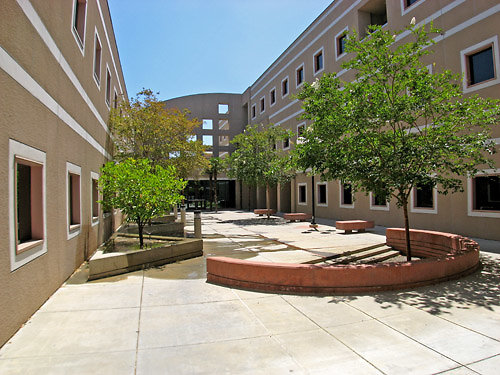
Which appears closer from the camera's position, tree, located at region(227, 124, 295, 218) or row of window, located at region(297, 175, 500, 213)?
row of window, located at region(297, 175, 500, 213)

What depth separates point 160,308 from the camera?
5.25 metres

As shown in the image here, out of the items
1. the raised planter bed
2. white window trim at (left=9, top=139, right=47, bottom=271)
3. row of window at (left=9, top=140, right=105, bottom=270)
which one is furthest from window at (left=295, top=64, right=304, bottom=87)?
white window trim at (left=9, top=139, right=47, bottom=271)

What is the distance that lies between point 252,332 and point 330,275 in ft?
6.78

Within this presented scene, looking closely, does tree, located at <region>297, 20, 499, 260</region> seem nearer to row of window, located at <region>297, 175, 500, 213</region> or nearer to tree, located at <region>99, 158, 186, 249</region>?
row of window, located at <region>297, 175, 500, 213</region>

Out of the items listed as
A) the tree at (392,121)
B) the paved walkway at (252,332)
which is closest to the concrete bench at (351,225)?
the tree at (392,121)

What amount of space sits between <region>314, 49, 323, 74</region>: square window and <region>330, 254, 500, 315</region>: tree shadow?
745 inches

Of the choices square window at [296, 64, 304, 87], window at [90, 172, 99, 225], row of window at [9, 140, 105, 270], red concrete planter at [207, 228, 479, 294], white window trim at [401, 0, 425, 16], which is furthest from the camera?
square window at [296, 64, 304, 87]

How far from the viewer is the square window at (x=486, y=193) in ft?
38.7

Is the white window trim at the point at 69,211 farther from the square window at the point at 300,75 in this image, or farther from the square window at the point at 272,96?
the square window at the point at 272,96

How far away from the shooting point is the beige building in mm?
4219

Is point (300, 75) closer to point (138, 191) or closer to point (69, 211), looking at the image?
point (138, 191)

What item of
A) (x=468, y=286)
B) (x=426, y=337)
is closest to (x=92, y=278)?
(x=426, y=337)

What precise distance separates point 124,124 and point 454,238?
43.5 feet

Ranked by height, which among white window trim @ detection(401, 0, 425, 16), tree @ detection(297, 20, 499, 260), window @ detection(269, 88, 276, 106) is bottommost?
tree @ detection(297, 20, 499, 260)
